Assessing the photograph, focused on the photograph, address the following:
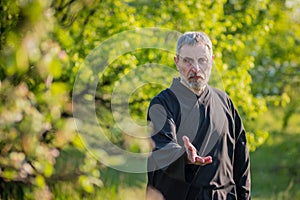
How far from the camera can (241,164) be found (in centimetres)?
384

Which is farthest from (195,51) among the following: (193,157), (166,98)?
(193,157)

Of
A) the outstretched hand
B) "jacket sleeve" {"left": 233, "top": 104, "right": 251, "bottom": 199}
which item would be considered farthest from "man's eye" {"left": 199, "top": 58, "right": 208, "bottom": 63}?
the outstretched hand

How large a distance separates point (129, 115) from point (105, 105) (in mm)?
626

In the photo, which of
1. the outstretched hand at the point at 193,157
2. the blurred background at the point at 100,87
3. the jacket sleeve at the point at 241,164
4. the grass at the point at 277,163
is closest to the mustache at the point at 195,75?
the jacket sleeve at the point at 241,164

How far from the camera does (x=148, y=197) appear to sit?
3744 millimetres

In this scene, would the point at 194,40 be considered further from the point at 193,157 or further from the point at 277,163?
the point at 277,163

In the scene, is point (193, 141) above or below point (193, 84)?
below

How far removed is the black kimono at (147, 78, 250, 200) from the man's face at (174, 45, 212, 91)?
86 millimetres

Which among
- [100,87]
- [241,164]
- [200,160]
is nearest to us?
[200,160]

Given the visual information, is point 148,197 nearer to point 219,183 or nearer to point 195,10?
point 219,183

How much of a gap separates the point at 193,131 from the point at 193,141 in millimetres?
53

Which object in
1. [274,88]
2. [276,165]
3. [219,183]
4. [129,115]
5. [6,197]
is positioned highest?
[219,183]

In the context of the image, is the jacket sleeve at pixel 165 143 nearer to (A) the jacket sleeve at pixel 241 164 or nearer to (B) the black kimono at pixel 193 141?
(B) the black kimono at pixel 193 141

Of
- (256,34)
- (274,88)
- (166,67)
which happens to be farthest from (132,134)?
(274,88)
